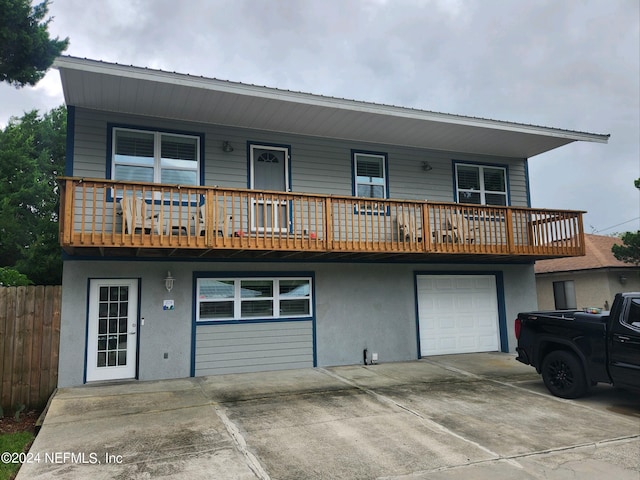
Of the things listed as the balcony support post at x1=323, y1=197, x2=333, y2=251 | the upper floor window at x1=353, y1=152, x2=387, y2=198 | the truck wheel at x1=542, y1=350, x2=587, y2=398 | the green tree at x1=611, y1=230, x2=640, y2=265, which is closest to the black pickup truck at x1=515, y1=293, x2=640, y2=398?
→ the truck wheel at x1=542, y1=350, x2=587, y2=398

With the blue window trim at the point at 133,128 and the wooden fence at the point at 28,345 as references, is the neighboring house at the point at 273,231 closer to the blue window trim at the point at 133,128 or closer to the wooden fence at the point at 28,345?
the blue window trim at the point at 133,128

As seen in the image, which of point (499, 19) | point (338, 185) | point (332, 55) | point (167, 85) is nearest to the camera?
point (167, 85)

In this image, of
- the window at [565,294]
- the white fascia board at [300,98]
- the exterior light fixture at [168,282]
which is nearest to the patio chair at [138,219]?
the exterior light fixture at [168,282]

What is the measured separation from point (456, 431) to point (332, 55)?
79.3ft

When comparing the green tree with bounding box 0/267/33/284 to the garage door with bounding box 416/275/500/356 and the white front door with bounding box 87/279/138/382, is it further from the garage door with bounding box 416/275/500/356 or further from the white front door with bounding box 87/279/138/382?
the garage door with bounding box 416/275/500/356

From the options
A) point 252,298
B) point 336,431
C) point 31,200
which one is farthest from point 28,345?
point 31,200

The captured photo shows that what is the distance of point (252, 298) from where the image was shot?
30.4ft

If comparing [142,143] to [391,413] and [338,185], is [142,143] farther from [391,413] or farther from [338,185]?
[391,413]

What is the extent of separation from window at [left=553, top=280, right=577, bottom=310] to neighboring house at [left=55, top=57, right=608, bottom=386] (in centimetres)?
767

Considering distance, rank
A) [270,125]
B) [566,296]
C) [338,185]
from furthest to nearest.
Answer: [566,296] < [338,185] < [270,125]

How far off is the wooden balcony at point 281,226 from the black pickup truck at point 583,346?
2464 millimetres

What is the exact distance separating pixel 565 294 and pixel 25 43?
1964 cm

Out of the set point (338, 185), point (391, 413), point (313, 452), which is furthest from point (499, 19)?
point (313, 452)

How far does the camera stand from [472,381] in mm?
8250
